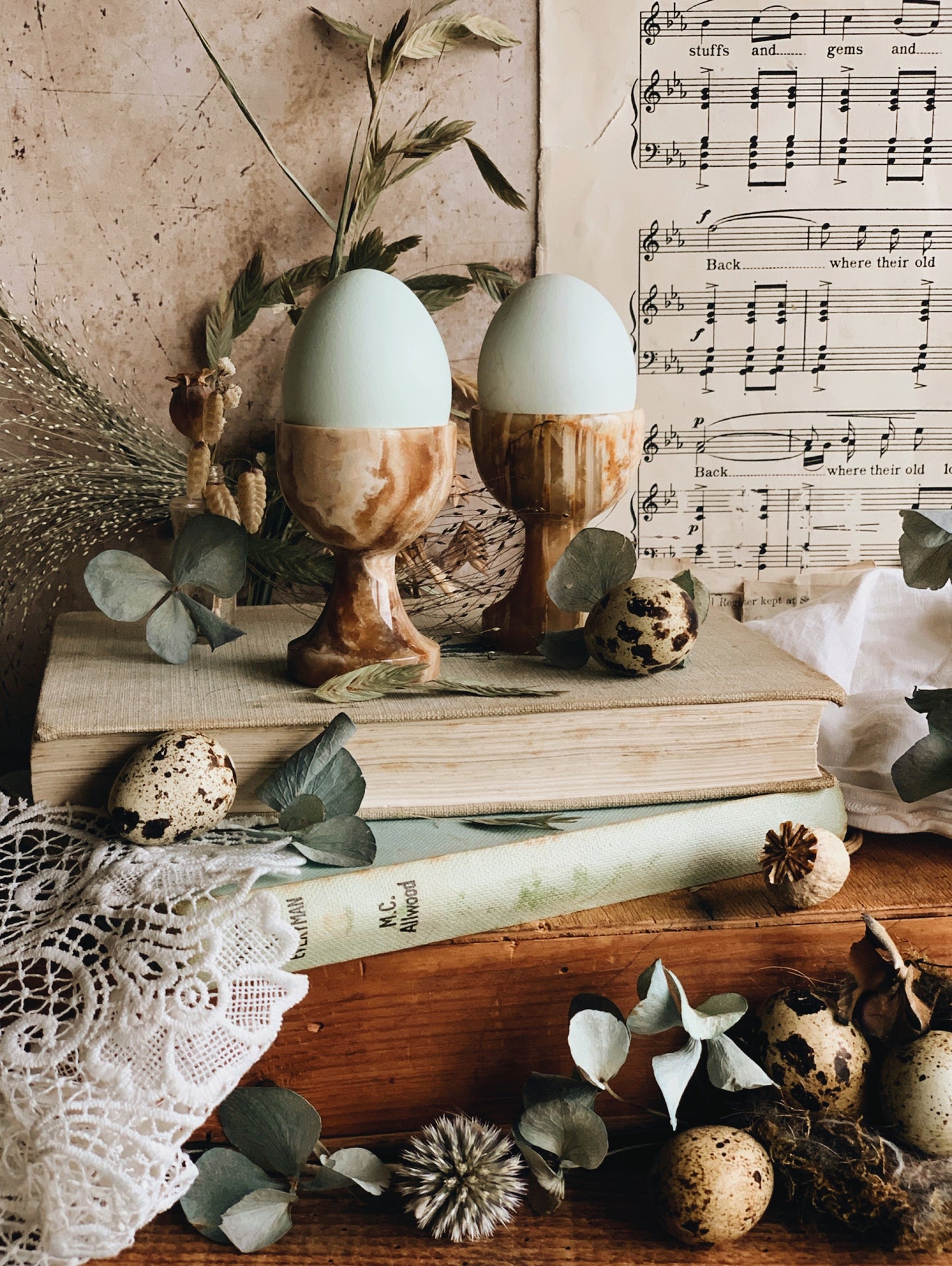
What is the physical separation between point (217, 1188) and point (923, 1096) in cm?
38

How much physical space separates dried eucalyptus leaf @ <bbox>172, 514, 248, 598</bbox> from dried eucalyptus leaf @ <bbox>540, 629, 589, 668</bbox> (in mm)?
210

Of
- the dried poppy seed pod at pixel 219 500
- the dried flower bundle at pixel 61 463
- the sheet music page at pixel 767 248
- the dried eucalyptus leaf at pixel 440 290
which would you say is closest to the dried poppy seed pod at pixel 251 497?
the dried poppy seed pod at pixel 219 500

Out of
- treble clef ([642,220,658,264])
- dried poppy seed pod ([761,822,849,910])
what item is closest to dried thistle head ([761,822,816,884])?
dried poppy seed pod ([761,822,849,910])

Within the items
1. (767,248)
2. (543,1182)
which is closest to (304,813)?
(543,1182)

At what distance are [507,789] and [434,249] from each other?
516 millimetres

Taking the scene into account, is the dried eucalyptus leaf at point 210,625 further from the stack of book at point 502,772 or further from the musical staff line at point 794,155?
the musical staff line at point 794,155

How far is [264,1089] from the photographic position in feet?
1.95

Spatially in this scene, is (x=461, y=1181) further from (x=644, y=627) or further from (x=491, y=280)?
(x=491, y=280)

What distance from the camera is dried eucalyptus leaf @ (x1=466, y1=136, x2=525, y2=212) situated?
0.87m

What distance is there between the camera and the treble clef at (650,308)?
3.18ft

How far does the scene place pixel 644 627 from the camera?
0.69 meters

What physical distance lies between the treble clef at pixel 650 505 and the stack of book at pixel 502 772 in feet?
0.98

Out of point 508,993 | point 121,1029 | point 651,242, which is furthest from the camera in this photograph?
point 651,242

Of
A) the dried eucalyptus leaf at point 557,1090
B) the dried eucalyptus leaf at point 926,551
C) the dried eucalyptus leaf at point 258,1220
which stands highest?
the dried eucalyptus leaf at point 926,551
